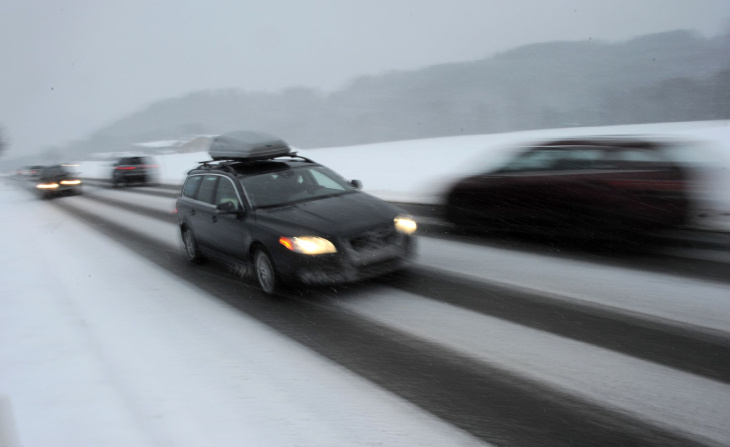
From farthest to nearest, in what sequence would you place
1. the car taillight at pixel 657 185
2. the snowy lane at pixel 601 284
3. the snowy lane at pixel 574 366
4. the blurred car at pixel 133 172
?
the blurred car at pixel 133 172 → the car taillight at pixel 657 185 → the snowy lane at pixel 601 284 → the snowy lane at pixel 574 366

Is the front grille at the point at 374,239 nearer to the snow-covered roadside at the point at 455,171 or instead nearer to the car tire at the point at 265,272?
the car tire at the point at 265,272

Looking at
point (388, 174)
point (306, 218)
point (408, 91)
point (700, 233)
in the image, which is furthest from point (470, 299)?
point (408, 91)

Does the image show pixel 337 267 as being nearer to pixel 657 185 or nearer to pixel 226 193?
pixel 226 193

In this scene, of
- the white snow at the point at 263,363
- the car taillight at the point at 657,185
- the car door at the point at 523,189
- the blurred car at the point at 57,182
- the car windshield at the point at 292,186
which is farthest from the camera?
the blurred car at the point at 57,182

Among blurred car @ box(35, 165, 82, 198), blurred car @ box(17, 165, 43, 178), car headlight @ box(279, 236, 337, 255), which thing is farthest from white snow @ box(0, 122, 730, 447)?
blurred car @ box(17, 165, 43, 178)

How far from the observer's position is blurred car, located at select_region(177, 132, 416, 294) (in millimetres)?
5750

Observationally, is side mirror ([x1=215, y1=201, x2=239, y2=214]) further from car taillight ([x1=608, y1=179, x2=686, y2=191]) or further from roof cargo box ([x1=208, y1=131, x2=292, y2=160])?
car taillight ([x1=608, y1=179, x2=686, y2=191])

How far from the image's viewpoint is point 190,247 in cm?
848

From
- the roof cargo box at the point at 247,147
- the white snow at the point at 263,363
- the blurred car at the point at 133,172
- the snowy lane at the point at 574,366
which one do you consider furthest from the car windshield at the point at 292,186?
the blurred car at the point at 133,172

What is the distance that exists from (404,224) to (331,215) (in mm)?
891

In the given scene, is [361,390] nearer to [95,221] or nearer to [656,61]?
[95,221]

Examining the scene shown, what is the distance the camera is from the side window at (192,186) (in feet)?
26.6

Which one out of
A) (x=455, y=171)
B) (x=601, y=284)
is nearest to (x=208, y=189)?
(x=601, y=284)

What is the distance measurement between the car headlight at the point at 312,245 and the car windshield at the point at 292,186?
0.99 meters
